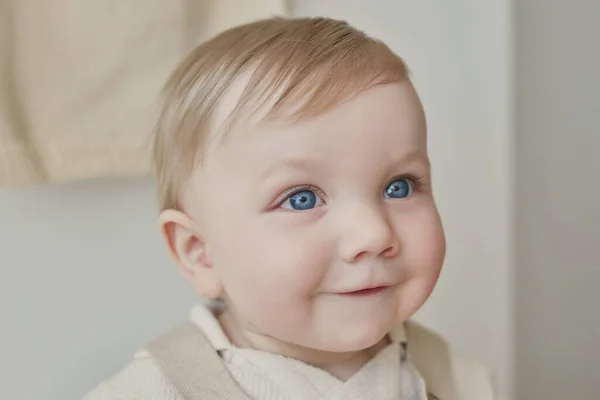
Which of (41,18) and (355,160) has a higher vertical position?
(41,18)

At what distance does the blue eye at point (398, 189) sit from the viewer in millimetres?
616

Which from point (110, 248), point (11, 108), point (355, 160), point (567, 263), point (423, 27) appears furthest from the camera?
point (567, 263)

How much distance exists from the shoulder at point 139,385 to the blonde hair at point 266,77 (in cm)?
14

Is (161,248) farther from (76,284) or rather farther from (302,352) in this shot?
(302,352)

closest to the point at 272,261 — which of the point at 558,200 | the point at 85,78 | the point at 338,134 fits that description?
the point at 338,134

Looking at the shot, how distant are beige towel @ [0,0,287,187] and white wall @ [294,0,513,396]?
332mm

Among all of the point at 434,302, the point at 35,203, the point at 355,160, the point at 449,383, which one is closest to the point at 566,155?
the point at 434,302

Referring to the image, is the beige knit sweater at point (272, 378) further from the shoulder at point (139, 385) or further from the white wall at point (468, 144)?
the white wall at point (468, 144)

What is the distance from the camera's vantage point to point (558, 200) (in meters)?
1.16

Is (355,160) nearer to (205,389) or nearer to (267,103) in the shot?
(267,103)

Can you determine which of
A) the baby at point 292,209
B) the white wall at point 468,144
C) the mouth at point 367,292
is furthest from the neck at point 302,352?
the white wall at point 468,144

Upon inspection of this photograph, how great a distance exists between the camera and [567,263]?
3.85ft

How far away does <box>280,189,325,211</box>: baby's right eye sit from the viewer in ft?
1.93

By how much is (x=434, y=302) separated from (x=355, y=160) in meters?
0.62
